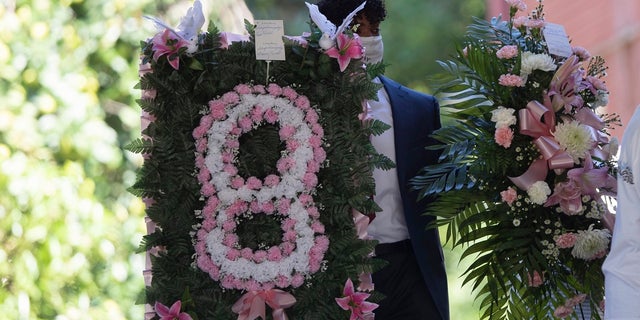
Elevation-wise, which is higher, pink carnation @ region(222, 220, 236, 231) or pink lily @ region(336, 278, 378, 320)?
pink carnation @ region(222, 220, 236, 231)

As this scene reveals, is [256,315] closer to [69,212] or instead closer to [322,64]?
[322,64]

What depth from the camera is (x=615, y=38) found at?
6.63m

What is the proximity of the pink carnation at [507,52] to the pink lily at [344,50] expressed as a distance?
588mm

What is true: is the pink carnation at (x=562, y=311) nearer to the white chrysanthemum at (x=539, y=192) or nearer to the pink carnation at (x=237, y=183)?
the white chrysanthemum at (x=539, y=192)

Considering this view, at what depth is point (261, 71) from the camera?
386 centimetres

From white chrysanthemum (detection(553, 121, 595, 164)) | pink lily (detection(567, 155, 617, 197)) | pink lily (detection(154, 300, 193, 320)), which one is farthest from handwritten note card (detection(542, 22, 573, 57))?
pink lily (detection(154, 300, 193, 320))

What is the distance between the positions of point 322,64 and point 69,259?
7.92 feet

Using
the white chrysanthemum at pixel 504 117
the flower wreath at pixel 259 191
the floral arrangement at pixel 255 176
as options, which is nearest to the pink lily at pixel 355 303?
the floral arrangement at pixel 255 176

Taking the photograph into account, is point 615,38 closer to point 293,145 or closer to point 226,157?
point 293,145

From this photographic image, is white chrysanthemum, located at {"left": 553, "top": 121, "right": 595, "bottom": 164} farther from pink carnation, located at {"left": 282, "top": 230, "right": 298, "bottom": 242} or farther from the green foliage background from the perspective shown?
the green foliage background

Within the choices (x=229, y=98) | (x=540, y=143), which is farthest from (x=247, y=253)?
(x=540, y=143)

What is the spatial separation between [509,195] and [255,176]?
2.80 ft

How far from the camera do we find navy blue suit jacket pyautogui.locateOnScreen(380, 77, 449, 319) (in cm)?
411

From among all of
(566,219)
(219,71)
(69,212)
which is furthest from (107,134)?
(566,219)
